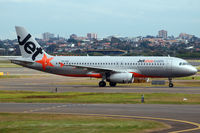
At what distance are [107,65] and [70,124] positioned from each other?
3672cm

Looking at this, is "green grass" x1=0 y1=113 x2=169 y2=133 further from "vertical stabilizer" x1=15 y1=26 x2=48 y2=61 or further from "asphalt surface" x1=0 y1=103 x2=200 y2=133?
"vertical stabilizer" x1=15 y1=26 x2=48 y2=61

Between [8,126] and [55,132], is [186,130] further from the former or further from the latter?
[8,126]

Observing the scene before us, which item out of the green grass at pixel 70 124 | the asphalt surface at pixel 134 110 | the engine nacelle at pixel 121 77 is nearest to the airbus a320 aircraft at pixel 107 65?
the engine nacelle at pixel 121 77

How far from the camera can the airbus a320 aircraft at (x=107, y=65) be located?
199 ft

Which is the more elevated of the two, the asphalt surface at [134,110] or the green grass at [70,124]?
the asphalt surface at [134,110]

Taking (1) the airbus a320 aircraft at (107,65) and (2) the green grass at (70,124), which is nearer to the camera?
(2) the green grass at (70,124)

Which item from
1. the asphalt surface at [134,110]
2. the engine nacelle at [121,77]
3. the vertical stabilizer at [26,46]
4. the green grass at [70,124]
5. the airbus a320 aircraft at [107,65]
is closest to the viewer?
the green grass at [70,124]

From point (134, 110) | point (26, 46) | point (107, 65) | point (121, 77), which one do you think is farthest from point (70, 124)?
point (26, 46)

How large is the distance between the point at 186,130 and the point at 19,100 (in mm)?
21607

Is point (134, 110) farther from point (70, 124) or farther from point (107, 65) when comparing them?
point (107, 65)

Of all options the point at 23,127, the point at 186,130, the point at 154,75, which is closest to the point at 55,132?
the point at 23,127

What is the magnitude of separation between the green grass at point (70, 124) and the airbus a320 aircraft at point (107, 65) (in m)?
30.9

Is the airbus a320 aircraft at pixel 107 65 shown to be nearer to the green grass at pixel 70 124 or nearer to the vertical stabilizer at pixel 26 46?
the vertical stabilizer at pixel 26 46

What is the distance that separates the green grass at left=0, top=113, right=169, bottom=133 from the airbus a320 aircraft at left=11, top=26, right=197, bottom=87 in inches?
1215
